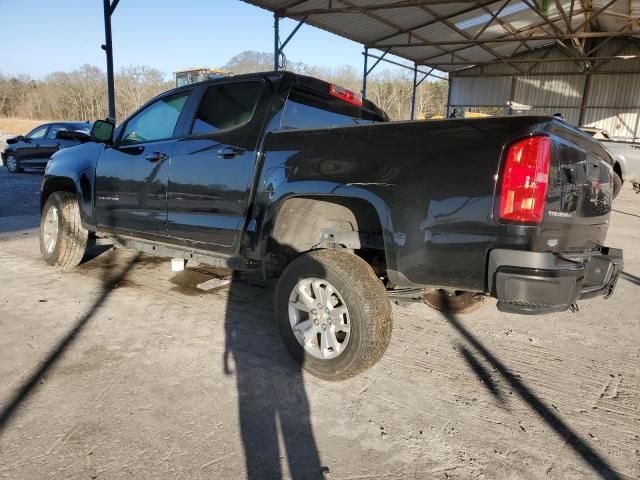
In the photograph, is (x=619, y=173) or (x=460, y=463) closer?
(x=460, y=463)

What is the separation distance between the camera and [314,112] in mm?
3795

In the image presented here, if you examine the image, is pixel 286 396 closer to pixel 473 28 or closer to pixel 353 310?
pixel 353 310

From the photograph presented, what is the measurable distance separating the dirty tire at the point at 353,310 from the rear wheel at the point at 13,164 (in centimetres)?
1566

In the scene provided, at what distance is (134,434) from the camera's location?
2389mm

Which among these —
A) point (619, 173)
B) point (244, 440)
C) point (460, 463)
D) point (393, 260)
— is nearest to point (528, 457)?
point (460, 463)

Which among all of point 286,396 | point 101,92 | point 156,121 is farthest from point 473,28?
point 101,92

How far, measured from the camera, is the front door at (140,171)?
410 centimetres

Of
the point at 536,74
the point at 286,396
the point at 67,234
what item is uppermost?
the point at 536,74

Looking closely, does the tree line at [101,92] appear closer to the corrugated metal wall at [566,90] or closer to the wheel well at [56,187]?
the corrugated metal wall at [566,90]

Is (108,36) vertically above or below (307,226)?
above

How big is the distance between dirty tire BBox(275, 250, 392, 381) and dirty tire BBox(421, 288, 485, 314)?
1.26 meters

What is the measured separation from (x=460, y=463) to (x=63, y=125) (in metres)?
14.9

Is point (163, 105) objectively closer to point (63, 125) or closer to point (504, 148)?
point (504, 148)

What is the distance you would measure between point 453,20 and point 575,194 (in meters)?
14.7
